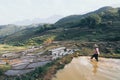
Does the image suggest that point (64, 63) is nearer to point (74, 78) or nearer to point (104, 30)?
point (74, 78)

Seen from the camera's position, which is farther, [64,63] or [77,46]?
[77,46]

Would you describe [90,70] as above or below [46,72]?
below

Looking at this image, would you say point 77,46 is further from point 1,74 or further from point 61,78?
point 61,78

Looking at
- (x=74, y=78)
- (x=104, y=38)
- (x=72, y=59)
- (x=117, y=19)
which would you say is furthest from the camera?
(x=117, y=19)

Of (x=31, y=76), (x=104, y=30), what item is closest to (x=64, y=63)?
(x=31, y=76)

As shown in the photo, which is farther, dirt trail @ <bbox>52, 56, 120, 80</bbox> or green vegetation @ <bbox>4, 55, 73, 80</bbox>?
green vegetation @ <bbox>4, 55, 73, 80</bbox>

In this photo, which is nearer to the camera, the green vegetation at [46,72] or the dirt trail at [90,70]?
the dirt trail at [90,70]

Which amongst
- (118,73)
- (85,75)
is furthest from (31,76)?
(118,73)

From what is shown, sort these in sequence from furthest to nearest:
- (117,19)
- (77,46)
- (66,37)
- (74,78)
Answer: (117,19)
(66,37)
(77,46)
(74,78)
